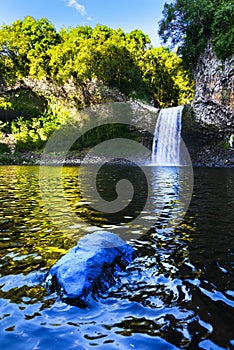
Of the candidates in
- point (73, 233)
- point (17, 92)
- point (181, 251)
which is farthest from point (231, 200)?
point (17, 92)

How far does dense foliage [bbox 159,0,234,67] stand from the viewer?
26312 mm

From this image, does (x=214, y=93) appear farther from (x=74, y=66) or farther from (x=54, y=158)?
(x=54, y=158)

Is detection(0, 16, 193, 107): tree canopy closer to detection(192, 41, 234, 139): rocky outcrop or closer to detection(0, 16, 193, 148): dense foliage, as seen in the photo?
detection(0, 16, 193, 148): dense foliage

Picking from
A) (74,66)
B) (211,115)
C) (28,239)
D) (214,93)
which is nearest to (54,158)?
(74,66)

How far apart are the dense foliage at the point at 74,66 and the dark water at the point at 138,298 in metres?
42.3

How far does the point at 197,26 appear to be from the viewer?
29781mm

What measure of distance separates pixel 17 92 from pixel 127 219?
51.9 m

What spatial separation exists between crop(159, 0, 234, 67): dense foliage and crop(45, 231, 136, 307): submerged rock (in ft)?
86.8

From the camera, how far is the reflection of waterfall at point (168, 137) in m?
37.9

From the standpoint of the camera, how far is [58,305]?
4.21 m

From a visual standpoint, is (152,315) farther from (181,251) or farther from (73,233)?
(73,233)

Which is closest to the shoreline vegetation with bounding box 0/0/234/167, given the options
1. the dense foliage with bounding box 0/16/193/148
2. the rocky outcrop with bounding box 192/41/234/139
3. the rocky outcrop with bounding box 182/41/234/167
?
the dense foliage with bounding box 0/16/193/148

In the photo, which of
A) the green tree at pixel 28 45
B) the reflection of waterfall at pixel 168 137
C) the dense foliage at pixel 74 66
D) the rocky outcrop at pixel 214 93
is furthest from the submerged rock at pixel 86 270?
the green tree at pixel 28 45

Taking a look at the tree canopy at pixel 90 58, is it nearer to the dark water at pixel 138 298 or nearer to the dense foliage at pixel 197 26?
the dense foliage at pixel 197 26
